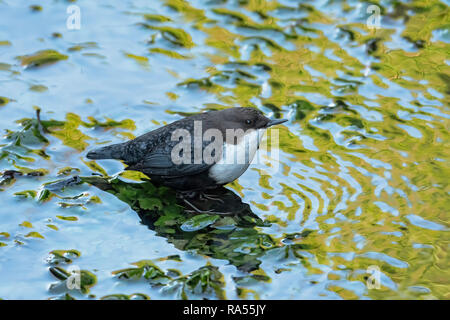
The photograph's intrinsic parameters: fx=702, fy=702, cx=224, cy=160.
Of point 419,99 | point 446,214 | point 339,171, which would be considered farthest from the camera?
point 419,99

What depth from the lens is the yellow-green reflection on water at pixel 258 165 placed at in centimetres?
462

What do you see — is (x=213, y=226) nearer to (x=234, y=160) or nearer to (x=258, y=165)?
(x=234, y=160)

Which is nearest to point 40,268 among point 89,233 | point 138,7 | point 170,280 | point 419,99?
point 89,233

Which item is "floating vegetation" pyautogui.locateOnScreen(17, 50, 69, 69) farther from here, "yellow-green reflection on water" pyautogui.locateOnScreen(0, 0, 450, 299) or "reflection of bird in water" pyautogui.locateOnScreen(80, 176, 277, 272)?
"reflection of bird in water" pyautogui.locateOnScreen(80, 176, 277, 272)

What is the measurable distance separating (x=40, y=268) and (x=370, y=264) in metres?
2.17

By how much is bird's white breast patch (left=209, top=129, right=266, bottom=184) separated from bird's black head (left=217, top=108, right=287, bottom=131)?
0.22 ft

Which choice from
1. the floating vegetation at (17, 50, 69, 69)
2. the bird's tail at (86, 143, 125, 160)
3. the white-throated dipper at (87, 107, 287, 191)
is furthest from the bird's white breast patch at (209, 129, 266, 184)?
the floating vegetation at (17, 50, 69, 69)

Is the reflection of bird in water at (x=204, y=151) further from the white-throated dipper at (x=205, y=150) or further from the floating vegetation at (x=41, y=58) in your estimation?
the floating vegetation at (x=41, y=58)

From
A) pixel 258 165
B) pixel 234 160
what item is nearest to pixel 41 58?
pixel 258 165

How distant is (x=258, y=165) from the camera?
5797mm

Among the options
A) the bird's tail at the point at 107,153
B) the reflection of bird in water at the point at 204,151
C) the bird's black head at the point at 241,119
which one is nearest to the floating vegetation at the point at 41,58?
the bird's tail at the point at 107,153

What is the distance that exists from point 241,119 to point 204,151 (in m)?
0.37

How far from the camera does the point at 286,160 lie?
5.82 m
